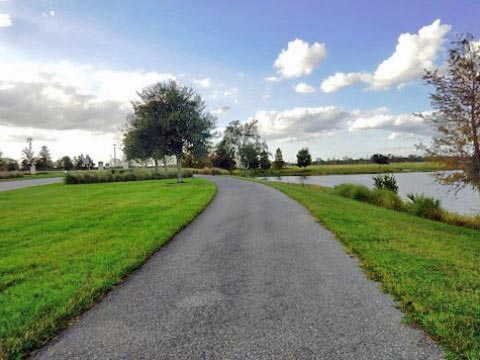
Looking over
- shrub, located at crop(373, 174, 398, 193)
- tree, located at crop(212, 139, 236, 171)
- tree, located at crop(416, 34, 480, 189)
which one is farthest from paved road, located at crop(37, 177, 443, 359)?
tree, located at crop(212, 139, 236, 171)

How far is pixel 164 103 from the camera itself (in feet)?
92.1

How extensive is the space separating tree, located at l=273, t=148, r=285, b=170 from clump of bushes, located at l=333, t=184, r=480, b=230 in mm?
74405

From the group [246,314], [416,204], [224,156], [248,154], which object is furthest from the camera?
[224,156]

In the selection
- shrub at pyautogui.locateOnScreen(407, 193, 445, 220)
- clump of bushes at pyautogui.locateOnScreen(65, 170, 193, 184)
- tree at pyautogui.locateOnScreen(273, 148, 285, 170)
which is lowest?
shrub at pyautogui.locateOnScreen(407, 193, 445, 220)

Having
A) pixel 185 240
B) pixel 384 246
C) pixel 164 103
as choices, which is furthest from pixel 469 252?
pixel 164 103

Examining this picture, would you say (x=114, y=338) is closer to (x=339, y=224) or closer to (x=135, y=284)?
(x=135, y=284)

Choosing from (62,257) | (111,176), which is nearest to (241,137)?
(111,176)

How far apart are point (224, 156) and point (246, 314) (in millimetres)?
78927

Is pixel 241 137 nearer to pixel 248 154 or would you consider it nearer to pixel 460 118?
pixel 248 154

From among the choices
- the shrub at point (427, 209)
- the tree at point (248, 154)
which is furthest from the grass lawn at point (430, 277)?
the tree at point (248, 154)

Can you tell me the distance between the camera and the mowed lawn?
3713 millimetres

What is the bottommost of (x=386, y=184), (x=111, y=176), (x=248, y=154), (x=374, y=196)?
(x=374, y=196)

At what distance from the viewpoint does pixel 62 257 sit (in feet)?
20.8

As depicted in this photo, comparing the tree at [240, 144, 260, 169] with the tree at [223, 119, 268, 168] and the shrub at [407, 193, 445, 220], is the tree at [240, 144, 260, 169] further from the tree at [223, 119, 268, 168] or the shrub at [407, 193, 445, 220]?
the shrub at [407, 193, 445, 220]
